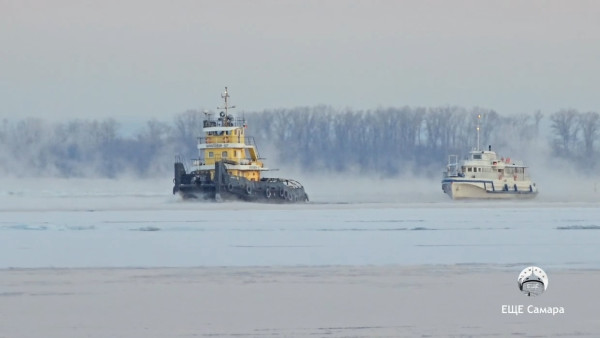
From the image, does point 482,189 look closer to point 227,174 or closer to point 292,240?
point 227,174

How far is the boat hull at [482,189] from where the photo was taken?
222 feet

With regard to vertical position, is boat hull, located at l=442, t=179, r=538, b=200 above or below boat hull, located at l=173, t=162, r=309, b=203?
below

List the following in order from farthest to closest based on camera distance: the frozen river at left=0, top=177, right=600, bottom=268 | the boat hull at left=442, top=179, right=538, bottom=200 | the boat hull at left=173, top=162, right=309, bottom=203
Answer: the boat hull at left=442, top=179, right=538, bottom=200 → the boat hull at left=173, top=162, right=309, bottom=203 → the frozen river at left=0, top=177, right=600, bottom=268

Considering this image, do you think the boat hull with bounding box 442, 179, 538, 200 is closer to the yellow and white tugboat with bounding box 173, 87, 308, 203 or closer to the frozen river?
the yellow and white tugboat with bounding box 173, 87, 308, 203

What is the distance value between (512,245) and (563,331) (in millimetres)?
11847

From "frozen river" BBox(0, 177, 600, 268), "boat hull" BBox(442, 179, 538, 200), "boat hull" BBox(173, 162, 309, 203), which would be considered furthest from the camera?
"boat hull" BBox(442, 179, 538, 200)

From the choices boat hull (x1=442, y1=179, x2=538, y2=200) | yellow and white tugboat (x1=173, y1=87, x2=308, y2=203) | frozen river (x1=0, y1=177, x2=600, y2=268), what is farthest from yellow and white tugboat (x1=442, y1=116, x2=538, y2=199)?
frozen river (x1=0, y1=177, x2=600, y2=268)

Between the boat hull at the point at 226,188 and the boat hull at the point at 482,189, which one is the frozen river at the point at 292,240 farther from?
the boat hull at the point at 482,189

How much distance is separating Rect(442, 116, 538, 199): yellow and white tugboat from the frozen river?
27493 mm

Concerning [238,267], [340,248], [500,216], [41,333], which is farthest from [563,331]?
[500,216]

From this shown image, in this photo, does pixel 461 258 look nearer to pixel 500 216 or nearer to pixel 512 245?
pixel 512 245

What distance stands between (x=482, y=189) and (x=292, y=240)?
142 feet

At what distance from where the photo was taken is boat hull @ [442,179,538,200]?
67.6 m

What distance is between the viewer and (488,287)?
1673 centimetres
